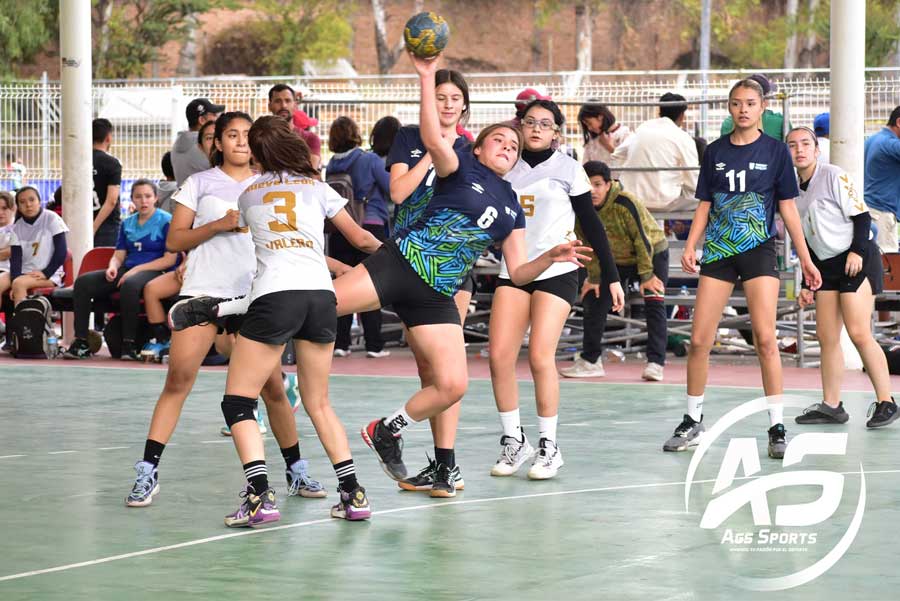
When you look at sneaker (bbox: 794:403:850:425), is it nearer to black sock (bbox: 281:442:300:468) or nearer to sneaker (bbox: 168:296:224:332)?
black sock (bbox: 281:442:300:468)

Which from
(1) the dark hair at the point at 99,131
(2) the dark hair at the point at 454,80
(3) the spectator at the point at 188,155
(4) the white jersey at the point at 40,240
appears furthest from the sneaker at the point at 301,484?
(1) the dark hair at the point at 99,131

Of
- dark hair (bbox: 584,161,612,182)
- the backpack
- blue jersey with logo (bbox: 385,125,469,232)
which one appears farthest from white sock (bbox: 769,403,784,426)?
the backpack

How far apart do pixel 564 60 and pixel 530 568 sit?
60681mm

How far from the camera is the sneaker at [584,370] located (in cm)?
1356

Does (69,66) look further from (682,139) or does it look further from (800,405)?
(800,405)

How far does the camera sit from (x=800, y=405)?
11.6 m

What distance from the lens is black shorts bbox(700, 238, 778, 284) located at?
920 centimetres

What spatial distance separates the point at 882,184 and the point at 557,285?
730 cm

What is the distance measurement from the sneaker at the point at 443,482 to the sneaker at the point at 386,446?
0.58 feet

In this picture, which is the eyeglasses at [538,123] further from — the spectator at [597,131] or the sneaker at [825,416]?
the spectator at [597,131]

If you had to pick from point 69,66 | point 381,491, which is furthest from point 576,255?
point 69,66

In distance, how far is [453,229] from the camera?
25.1 feet

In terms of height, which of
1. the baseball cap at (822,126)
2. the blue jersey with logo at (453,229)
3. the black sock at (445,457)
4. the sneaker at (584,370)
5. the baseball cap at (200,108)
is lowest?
the sneaker at (584,370)

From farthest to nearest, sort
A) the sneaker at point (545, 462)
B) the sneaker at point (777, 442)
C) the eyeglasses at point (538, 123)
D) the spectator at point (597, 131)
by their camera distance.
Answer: the spectator at point (597, 131)
the sneaker at point (777, 442)
the eyeglasses at point (538, 123)
the sneaker at point (545, 462)
